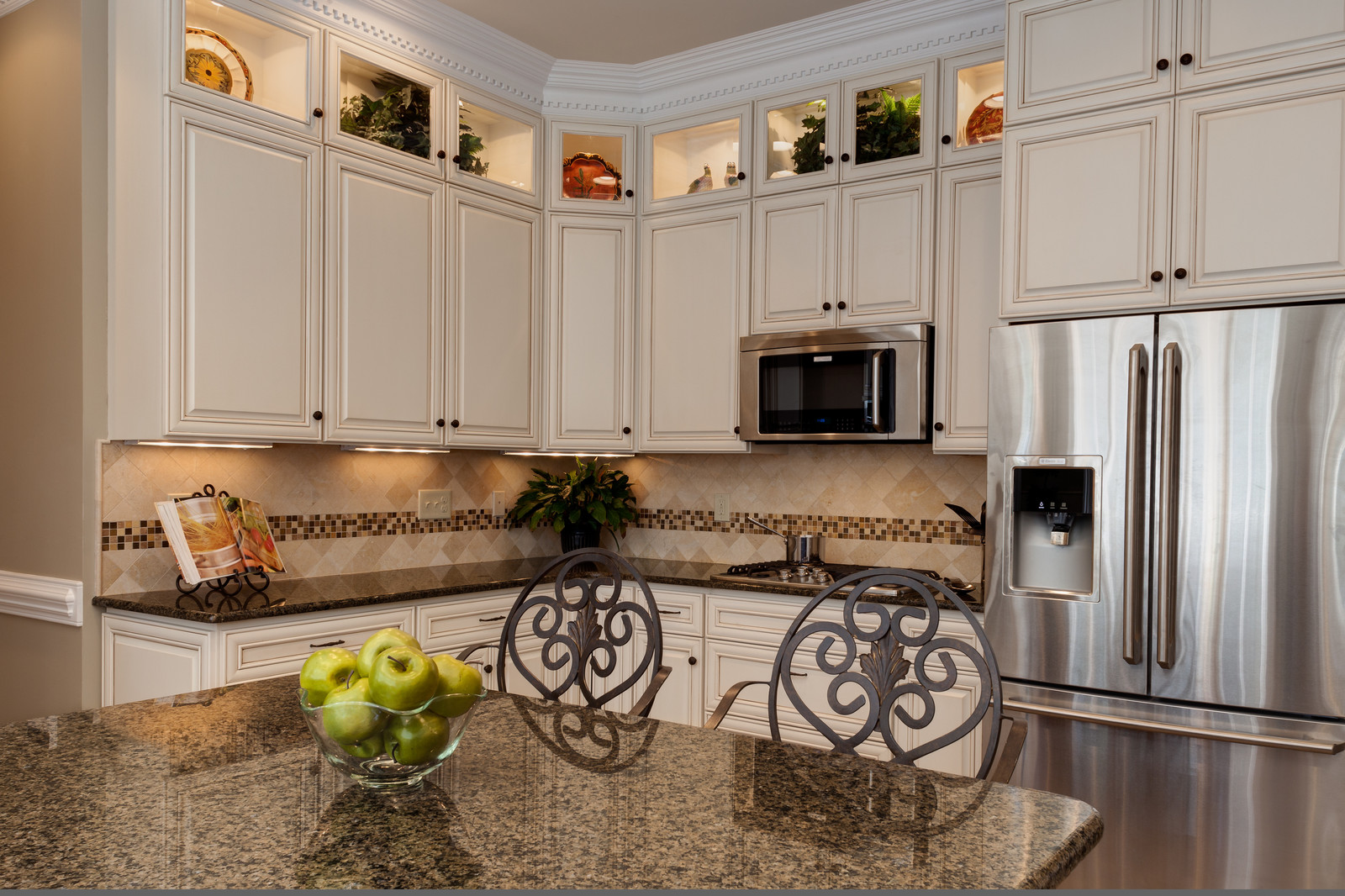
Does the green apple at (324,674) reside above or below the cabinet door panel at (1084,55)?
below

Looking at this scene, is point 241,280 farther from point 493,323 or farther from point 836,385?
point 836,385

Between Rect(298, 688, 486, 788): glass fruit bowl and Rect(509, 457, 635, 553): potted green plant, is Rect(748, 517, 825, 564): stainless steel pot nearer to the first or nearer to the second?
Rect(509, 457, 635, 553): potted green plant

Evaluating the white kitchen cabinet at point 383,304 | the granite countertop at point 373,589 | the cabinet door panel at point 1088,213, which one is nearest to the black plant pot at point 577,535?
the granite countertop at point 373,589

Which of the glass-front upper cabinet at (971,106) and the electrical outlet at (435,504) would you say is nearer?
the glass-front upper cabinet at (971,106)

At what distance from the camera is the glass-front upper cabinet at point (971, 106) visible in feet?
10.5

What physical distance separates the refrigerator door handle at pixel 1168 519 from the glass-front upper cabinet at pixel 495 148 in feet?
8.02

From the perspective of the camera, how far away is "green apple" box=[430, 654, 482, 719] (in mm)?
1078

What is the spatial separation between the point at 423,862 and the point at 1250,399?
2.22 meters

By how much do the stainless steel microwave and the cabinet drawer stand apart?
1518 millimetres

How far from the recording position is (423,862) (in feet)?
2.97

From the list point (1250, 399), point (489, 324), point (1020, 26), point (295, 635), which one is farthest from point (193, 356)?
point (1250, 399)

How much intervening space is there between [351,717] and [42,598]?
2416 millimetres

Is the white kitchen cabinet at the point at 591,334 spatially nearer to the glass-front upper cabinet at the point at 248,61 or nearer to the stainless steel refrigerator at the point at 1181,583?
the glass-front upper cabinet at the point at 248,61

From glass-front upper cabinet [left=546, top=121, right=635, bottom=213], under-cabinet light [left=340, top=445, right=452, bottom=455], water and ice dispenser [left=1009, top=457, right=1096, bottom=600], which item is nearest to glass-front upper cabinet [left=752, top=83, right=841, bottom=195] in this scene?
glass-front upper cabinet [left=546, top=121, right=635, bottom=213]
